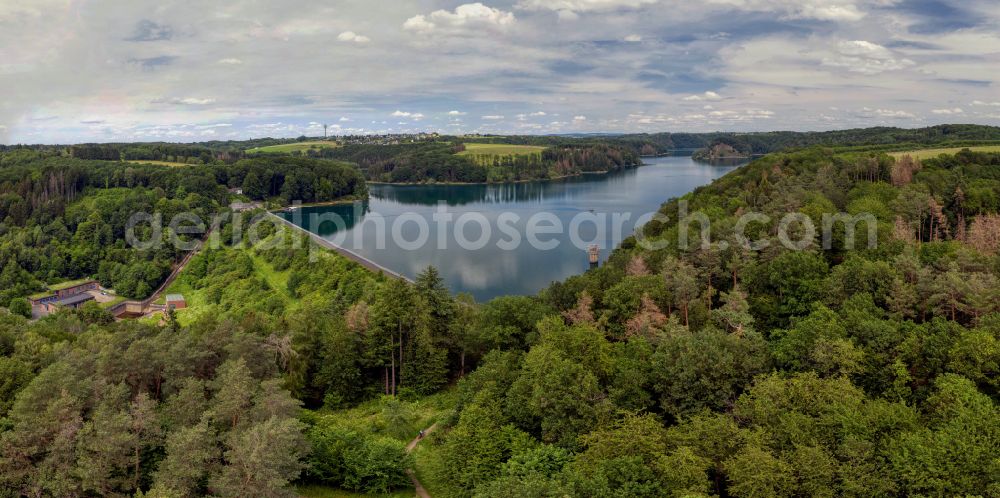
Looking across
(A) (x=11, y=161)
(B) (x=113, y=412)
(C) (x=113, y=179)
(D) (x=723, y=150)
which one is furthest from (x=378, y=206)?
(D) (x=723, y=150)

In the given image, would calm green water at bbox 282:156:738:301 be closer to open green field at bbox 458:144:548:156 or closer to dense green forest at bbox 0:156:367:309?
dense green forest at bbox 0:156:367:309

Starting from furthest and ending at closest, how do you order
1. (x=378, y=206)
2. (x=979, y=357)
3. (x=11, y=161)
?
(x=378, y=206) → (x=11, y=161) → (x=979, y=357)

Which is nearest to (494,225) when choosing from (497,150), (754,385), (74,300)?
(74,300)

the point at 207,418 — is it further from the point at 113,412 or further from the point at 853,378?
the point at 853,378

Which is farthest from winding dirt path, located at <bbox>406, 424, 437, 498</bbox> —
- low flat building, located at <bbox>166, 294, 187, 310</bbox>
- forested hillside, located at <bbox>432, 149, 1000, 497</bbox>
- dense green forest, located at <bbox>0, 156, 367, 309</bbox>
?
dense green forest, located at <bbox>0, 156, 367, 309</bbox>

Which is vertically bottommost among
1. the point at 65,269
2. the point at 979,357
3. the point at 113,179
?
the point at 65,269

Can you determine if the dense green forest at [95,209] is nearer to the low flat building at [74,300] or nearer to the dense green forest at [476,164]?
the low flat building at [74,300]
